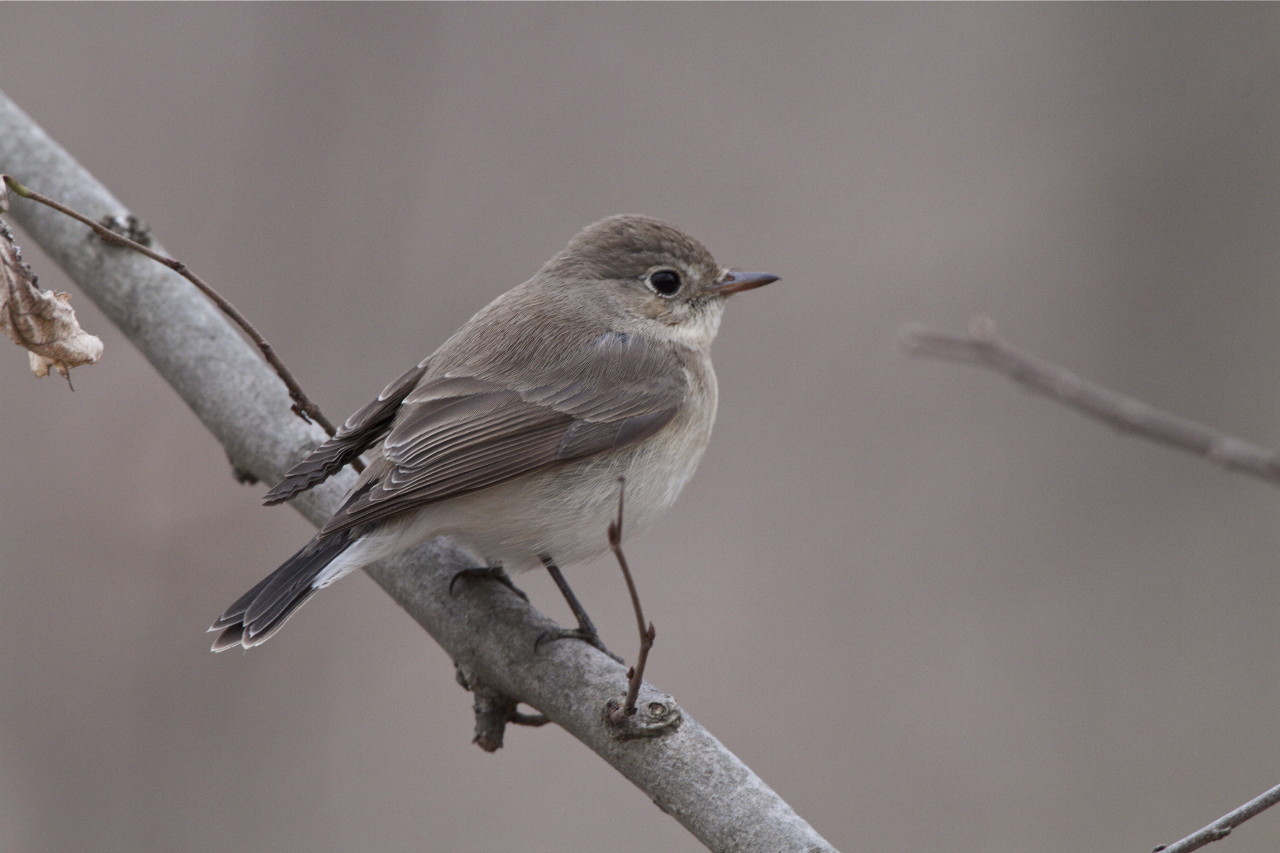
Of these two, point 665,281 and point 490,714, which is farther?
point 665,281

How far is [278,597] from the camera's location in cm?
265

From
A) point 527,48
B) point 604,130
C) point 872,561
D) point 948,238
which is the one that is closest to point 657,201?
point 604,130

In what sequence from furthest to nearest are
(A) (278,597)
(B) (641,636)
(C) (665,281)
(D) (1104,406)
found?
(C) (665,281), (A) (278,597), (B) (641,636), (D) (1104,406)

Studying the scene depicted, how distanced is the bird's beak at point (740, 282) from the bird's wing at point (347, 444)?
1032 millimetres

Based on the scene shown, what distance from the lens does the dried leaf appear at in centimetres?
227

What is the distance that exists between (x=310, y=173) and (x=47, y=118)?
1.41m

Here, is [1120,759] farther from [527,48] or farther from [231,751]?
[527,48]

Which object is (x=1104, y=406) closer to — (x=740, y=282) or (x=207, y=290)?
(x=207, y=290)

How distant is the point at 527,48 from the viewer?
627 cm

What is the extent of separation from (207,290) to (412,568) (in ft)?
3.24

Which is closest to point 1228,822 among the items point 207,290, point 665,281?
point 207,290

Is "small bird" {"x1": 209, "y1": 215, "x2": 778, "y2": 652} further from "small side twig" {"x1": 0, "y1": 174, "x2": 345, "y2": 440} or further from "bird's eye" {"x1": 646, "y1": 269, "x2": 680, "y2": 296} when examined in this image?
"small side twig" {"x1": 0, "y1": 174, "x2": 345, "y2": 440}

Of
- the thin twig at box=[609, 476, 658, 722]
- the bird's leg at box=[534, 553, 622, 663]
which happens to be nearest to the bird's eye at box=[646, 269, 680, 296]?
the bird's leg at box=[534, 553, 622, 663]

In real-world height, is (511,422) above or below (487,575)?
above
